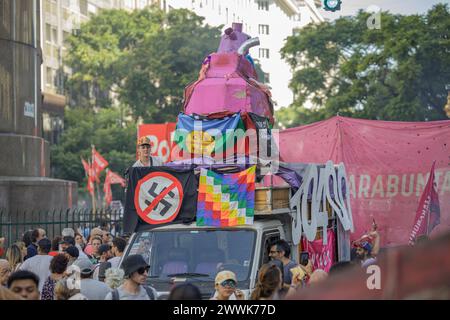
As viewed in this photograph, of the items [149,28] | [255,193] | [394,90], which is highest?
[149,28]

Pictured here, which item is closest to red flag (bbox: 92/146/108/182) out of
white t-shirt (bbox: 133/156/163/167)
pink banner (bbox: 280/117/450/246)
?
pink banner (bbox: 280/117/450/246)

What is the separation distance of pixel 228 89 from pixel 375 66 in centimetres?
3135

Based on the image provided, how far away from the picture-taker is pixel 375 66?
44719 millimetres

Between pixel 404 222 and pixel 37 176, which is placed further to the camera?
pixel 37 176

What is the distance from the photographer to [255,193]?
10.4 m

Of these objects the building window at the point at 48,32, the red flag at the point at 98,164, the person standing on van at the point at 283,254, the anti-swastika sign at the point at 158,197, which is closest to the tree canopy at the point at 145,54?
the building window at the point at 48,32

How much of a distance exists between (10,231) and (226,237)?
8088 mm

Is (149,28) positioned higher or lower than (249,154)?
higher

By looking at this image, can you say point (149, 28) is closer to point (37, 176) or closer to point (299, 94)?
point (299, 94)

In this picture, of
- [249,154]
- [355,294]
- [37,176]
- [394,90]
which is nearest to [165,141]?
[37,176]

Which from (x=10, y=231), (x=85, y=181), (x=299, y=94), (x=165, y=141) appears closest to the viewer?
(x=10, y=231)

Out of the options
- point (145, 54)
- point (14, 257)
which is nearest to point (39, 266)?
point (14, 257)

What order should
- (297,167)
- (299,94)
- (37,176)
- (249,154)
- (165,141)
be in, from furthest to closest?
(299,94), (165,141), (37,176), (249,154), (297,167)

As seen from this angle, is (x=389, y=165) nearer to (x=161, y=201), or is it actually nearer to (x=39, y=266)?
(x=161, y=201)
